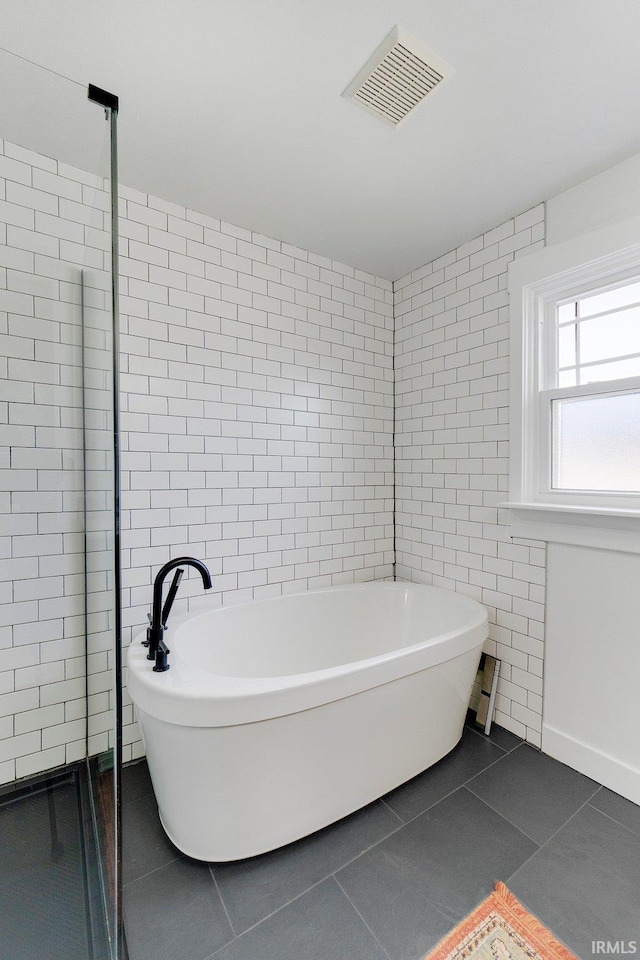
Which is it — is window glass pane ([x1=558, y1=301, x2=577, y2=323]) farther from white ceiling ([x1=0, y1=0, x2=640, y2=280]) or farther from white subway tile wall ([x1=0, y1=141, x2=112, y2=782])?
white subway tile wall ([x1=0, y1=141, x2=112, y2=782])

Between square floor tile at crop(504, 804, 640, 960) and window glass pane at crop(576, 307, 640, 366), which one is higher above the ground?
window glass pane at crop(576, 307, 640, 366)

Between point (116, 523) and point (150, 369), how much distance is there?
1281 millimetres

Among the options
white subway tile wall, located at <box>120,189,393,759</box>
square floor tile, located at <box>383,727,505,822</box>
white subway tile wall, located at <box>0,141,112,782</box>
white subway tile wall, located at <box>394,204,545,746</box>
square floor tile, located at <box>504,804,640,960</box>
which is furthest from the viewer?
white subway tile wall, located at <box>394,204,545,746</box>

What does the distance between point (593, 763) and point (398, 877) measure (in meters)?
1.06

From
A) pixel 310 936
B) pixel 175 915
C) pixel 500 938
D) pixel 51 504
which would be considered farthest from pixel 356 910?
pixel 51 504

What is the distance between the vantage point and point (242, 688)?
1.30 meters

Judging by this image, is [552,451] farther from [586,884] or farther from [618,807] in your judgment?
[586,884]

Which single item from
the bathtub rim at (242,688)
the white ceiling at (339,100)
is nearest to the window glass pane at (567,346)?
the white ceiling at (339,100)

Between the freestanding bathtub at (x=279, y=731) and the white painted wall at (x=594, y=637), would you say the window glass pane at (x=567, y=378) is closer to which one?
the white painted wall at (x=594, y=637)

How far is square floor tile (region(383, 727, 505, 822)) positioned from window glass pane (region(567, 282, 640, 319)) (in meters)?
2.17

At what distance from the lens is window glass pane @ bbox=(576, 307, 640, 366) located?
5.90 feet

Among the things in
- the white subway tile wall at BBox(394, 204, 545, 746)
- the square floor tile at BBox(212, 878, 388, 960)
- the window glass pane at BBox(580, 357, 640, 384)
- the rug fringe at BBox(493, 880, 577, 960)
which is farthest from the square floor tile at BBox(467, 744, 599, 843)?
the window glass pane at BBox(580, 357, 640, 384)

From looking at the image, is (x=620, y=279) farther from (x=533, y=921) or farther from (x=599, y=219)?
(x=533, y=921)

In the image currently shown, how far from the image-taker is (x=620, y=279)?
1828 mm
